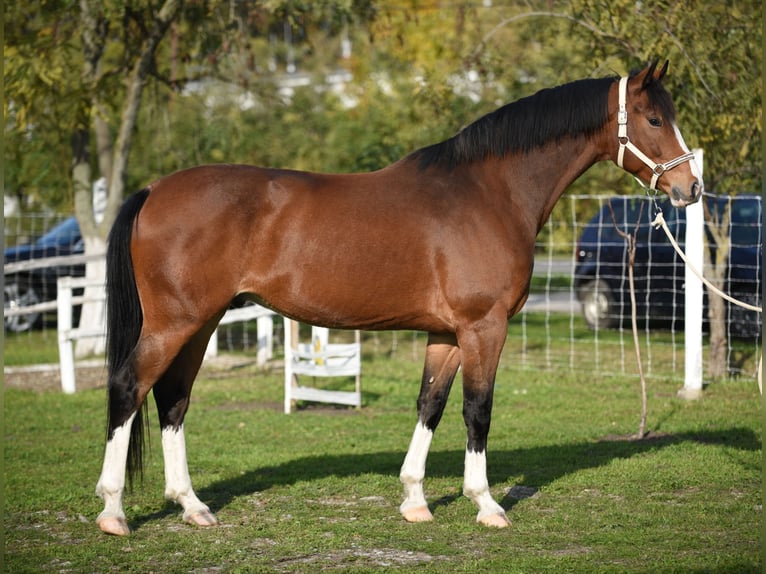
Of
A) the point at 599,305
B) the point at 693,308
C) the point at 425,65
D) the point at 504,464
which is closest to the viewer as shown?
the point at 504,464

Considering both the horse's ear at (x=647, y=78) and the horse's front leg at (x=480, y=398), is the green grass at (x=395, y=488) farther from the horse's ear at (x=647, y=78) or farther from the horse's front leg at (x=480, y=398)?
the horse's ear at (x=647, y=78)

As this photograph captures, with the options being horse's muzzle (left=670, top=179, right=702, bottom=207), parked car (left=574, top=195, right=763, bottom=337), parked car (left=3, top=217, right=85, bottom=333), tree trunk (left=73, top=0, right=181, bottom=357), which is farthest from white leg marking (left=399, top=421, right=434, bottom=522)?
parked car (left=3, top=217, right=85, bottom=333)

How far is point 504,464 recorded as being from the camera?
6.93m

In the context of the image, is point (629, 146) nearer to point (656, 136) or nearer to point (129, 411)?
point (656, 136)

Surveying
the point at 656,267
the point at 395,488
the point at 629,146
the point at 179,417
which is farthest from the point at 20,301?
the point at 629,146

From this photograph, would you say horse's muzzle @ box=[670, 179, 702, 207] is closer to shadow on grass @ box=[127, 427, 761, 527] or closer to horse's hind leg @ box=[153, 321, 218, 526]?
shadow on grass @ box=[127, 427, 761, 527]

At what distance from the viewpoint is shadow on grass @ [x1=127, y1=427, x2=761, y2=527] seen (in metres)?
6.26

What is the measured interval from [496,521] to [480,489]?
207 millimetres

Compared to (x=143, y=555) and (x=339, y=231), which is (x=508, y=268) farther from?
(x=143, y=555)

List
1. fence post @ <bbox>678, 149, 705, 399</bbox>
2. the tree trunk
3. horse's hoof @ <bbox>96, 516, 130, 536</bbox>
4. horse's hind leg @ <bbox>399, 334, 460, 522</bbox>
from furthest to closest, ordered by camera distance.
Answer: the tree trunk
fence post @ <bbox>678, 149, 705, 399</bbox>
horse's hind leg @ <bbox>399, 334, 460, 522</bbox>
horse's hoof @ <bbox>96, 516, 130, 536</bbox>

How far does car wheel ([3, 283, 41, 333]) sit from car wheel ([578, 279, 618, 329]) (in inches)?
358

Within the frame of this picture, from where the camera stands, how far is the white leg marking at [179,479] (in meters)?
5.50

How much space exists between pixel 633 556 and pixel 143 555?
2.49 m

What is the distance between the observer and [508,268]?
5375 mm
